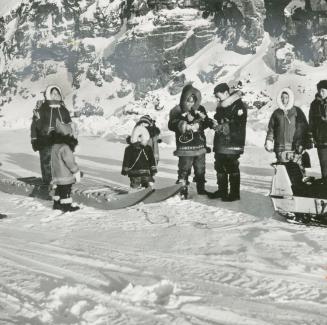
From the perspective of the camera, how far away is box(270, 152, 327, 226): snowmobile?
18.2ft

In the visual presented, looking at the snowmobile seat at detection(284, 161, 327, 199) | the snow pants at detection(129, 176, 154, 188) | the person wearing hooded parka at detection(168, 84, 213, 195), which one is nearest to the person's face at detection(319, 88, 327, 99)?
the snowmobile seat at detection(284, 161, 327, 199)

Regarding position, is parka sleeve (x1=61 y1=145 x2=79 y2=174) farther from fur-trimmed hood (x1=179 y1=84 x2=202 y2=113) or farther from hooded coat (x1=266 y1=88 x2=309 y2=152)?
hooded coat (x1=266 y1=88 x2=309 y2=152)

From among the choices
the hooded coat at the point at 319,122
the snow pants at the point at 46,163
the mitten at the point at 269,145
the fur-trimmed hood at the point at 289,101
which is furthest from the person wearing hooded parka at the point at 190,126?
the snow pants at the point at 46,163

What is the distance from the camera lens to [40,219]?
668cm

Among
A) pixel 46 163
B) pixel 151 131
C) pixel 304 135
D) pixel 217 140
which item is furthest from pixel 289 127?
pixel 46 163

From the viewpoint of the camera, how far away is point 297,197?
5656 mm

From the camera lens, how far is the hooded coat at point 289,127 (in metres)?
6.78

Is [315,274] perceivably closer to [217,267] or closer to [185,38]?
[217,267]

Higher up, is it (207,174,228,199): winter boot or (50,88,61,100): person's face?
(50,88,61,100): person's face

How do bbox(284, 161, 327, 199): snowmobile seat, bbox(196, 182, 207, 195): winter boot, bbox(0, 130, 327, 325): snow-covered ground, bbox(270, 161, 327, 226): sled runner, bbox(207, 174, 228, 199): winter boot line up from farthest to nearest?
1. bbox(196, 182, 207, 195): winter boot
2. bbox(207, 174, 228, 199): winter boot
3. bbox(284, 161, 327, 199): snowmobile seat
4. bbox(270, 161, 327, 226): sled runner
5. bbox(0, 130, 327, 325): snow-covered ground

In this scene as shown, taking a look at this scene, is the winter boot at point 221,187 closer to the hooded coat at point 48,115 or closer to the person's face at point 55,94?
the hooded coat at point 48,115

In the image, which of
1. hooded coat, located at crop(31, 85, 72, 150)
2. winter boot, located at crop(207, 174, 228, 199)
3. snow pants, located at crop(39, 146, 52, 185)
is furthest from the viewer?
snow pants, located at crop(39, 146, 52, 185)

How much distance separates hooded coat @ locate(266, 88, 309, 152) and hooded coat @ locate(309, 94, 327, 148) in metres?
0.17

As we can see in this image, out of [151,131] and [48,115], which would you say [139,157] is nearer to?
[151,131]
